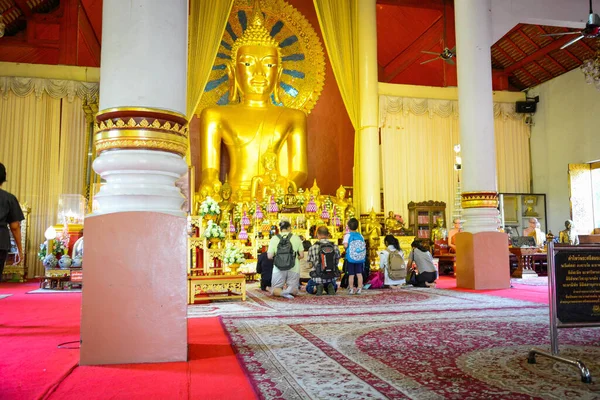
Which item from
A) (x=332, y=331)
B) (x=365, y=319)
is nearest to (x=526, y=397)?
(x=332, y=331)

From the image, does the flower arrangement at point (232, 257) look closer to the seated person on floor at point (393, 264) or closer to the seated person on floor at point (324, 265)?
the seated person on floor at point (324, 265)

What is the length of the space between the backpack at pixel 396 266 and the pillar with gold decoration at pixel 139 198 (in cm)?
426

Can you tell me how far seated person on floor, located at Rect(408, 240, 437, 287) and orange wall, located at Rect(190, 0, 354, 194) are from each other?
17.0 feet

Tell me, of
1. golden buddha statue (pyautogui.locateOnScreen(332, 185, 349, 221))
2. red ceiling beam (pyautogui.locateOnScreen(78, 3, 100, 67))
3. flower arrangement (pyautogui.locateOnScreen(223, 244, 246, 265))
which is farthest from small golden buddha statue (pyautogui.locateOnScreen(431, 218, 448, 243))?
red ceiling beam (pyautogui.locateOnScreen(78, 3, 100, 67))

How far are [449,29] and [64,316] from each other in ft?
35.2

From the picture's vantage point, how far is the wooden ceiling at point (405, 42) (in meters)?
11.2

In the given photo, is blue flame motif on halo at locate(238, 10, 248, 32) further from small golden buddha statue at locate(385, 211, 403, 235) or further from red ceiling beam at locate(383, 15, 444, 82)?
small golden buddha statue at locate(385, 211, 403, 235)

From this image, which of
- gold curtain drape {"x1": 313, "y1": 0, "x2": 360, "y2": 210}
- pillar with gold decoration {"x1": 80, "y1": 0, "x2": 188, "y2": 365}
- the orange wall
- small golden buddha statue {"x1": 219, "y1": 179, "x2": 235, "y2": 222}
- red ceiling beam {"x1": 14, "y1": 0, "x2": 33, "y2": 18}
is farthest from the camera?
the orange wall

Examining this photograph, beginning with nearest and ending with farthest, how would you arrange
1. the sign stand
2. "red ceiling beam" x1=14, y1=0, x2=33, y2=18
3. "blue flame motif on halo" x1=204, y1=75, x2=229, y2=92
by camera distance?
the sign stand, "blue flame motif on halo" x1=204, y1=75, x2=229, y2=92, "red ceiling beam" x1=14, y1=0, x2=33, y2=18

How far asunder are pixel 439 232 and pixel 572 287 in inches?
318

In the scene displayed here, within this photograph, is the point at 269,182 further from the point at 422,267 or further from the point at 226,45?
the point at 422,267

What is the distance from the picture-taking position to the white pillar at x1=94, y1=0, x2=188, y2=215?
8.78 ft

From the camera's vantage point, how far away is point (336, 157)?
12.2 metres

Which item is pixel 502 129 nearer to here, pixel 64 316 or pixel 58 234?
pixel 58 234
